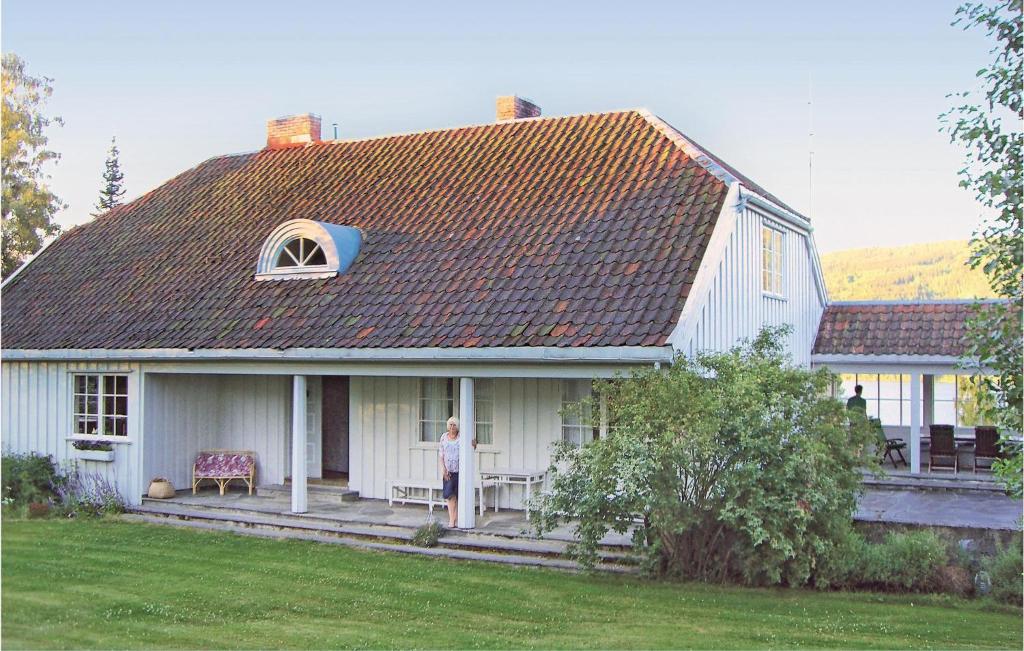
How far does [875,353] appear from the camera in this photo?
19.2 m

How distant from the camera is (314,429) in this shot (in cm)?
1778

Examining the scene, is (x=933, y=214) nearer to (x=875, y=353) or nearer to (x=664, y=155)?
(x=875, y=353)

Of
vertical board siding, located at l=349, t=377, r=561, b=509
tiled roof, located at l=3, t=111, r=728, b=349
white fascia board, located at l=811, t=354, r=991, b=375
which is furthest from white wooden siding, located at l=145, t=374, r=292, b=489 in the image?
white fascia board, located at l=811, t=354, r=991, b=375

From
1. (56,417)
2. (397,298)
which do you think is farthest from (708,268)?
(56,417)

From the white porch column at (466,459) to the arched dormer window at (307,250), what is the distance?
3.54 metres

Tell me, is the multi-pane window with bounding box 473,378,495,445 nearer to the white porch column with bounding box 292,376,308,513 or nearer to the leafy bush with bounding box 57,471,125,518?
the white porch column with bounding box 292,376,308,513

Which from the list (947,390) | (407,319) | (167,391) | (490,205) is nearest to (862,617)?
(407,319)

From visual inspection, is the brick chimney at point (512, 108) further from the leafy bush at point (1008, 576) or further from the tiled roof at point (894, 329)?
the leafy bush at point (1008, 576)

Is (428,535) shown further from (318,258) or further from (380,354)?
(318,258)

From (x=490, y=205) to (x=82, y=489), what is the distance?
8.41m

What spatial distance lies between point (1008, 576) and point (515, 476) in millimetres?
6796

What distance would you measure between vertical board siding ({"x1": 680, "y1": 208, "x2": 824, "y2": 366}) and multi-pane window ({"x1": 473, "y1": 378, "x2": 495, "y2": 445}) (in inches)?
142

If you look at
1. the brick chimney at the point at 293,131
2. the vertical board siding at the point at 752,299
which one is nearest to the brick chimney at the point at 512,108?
the brick chimney at the point at 293,131

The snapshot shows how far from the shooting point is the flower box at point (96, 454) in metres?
17.0
